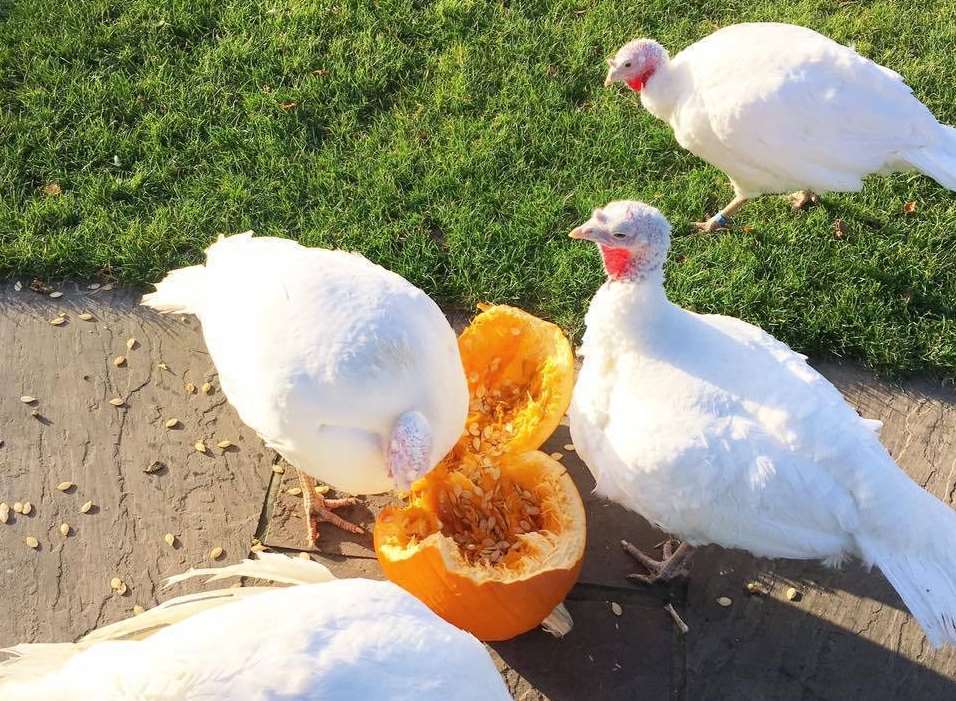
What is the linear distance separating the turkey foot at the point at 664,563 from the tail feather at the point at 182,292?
7.30 feet

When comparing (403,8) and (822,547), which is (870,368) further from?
(403,8)

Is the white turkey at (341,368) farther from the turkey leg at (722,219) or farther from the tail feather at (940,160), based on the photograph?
the tail feather at (940,160)

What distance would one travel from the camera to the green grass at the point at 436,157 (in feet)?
14.9

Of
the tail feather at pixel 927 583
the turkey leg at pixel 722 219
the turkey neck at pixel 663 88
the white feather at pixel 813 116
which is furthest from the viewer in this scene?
the turkey leg at pixel 722 219

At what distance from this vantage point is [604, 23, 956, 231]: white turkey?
3.99 m

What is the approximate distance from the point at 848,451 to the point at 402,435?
1.59m

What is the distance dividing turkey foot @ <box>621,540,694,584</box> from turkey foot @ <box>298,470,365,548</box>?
1.26m

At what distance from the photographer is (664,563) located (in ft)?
11.8

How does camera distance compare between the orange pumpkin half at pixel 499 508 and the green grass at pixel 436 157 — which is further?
the green grass at pixel 436 157

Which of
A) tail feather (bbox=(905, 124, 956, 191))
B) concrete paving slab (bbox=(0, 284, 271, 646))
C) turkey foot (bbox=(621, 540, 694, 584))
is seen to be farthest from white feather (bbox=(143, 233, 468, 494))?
tail feather (bbox=(905, 124, 956, 191))

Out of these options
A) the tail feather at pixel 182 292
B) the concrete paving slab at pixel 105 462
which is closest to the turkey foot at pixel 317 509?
the concrete paving slab at pixel 105 462

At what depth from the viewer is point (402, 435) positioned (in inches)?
121

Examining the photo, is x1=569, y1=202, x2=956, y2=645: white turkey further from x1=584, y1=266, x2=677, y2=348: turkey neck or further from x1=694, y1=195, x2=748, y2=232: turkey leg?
x1=694, y1=195, x2=748, y2=232: turkey leg

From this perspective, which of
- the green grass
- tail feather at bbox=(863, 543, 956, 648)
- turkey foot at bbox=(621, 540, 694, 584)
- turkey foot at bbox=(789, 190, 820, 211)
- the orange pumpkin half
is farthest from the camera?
turkey foot at bbox=(789, 190, 820, 211)
